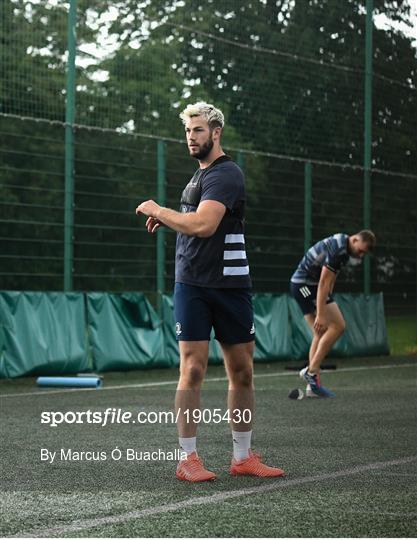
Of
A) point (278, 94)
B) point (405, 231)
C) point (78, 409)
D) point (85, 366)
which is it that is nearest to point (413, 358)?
point (405, 231)

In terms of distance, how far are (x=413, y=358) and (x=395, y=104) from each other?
523cm

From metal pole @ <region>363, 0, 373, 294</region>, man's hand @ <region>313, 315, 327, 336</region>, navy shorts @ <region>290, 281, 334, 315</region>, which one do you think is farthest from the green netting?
man's hand @ <region>313, 315, 327, 336</region>

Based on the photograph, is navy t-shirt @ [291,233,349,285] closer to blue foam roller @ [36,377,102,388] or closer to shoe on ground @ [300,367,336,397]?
shoe on ground @ [300,367,336,397]

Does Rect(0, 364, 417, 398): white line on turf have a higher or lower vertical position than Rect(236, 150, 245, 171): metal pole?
lower

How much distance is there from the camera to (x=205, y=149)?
7445 millimetres

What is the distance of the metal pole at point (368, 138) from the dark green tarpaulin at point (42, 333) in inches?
300

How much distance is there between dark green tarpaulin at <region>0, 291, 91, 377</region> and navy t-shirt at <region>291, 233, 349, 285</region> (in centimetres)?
345

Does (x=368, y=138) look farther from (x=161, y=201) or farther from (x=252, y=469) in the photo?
(x=252, y=469)

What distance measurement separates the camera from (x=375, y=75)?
24.6 meters

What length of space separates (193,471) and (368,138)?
17.3 m

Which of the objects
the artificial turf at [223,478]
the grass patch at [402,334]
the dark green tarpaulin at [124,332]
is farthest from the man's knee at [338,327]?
the grass patch at [402,334]

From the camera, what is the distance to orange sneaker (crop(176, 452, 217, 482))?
737 centimetres

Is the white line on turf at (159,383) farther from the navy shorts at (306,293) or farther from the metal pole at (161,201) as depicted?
the metal pole at (161,201)

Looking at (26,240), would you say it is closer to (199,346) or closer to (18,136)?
(18,136)
